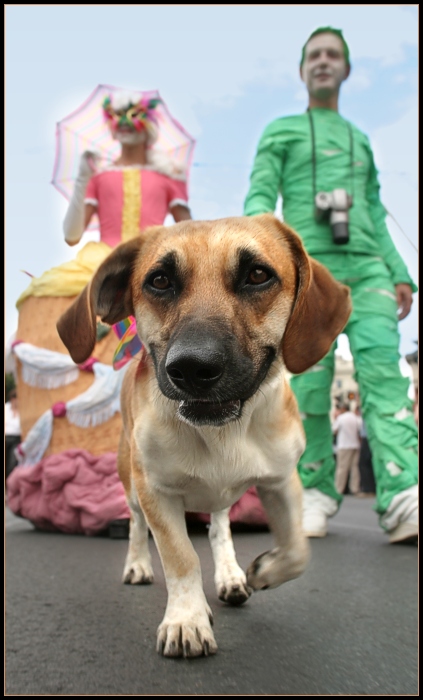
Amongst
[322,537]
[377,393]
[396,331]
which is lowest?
[322,537]

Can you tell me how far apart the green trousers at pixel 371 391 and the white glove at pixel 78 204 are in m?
1.32

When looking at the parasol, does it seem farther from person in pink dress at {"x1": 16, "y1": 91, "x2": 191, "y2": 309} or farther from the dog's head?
the dog's head

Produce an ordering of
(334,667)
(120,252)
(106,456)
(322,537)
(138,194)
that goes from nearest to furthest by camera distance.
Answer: (334,667) → (120,252) → (322,537) → (138,194) → (106,456)

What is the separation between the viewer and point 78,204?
333 centimetres

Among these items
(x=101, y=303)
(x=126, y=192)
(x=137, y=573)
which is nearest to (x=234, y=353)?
(x=101, y=303)

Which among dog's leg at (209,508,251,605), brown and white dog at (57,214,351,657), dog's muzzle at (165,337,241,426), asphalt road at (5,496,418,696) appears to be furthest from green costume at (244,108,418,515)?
dog's muzzle at (165,337,241,426)

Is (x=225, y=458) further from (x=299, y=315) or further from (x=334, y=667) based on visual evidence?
(x=334, y=667)

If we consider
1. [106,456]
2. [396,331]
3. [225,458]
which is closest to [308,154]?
[396,331]

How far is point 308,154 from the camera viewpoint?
3.44 m

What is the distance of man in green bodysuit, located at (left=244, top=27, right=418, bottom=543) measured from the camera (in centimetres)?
344

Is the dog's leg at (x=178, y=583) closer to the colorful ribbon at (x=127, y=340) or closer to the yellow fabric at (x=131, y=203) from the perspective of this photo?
the colorful ribbon at (x=127, y=340)

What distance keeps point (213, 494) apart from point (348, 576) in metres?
1.47

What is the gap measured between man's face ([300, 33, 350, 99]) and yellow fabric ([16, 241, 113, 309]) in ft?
4.96

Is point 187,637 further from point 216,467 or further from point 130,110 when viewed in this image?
point 130,110
